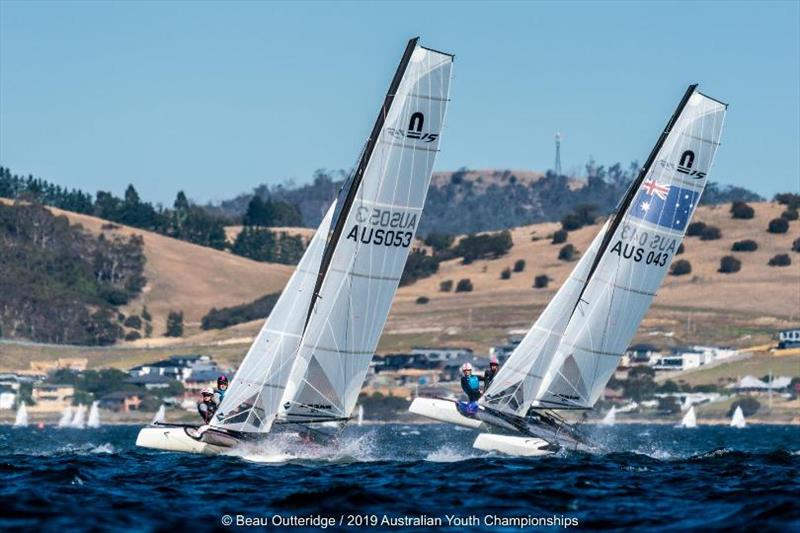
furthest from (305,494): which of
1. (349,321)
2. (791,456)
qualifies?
(791,456)

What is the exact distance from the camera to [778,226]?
15988cm

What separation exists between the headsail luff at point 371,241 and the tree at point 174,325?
128863mm

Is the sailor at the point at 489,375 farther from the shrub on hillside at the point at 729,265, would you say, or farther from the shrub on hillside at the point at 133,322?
the shrub on hillside at the point at 133,322

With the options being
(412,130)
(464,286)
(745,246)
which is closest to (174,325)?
(464,286)

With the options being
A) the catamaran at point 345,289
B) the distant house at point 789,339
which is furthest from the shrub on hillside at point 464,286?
the catamaran at point 345,289

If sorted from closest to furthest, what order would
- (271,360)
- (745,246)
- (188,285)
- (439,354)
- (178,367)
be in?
(271,360)
(439,354)
(178,367)
(745,246)
(188,285)

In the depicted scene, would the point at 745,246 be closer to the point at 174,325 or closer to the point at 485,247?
the point at 485,247

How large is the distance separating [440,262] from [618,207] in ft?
436

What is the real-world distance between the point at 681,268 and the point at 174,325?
169 feet

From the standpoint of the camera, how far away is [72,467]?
34.7 meters

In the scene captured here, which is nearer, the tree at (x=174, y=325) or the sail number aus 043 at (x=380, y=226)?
the sail number aus 043 at (x=380, y=226)

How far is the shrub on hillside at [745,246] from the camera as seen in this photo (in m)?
156

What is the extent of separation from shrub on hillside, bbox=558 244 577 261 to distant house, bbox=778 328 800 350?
35561 millimetres

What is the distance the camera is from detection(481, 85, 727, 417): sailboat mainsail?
42812 millimetres
